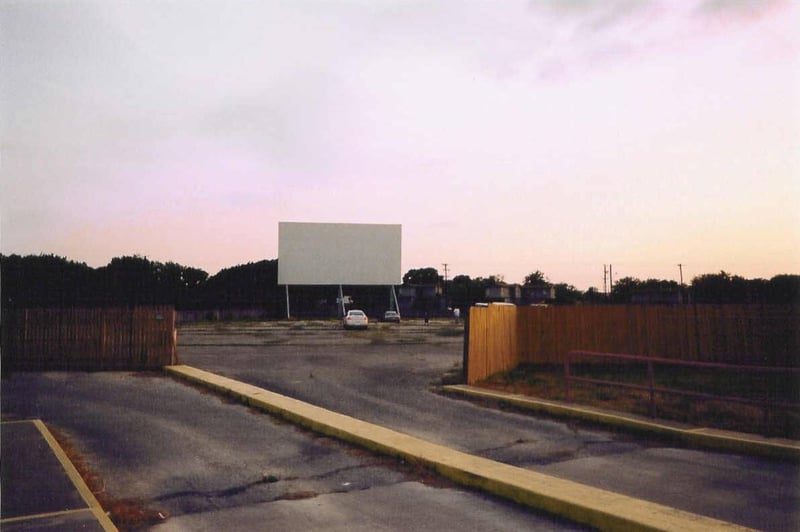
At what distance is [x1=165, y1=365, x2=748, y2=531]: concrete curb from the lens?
6.10 metres

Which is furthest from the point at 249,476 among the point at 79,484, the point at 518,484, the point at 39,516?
the point at 518,484

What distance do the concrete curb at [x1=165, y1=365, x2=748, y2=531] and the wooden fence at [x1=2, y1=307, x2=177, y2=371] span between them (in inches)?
398

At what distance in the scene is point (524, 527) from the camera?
6.32m

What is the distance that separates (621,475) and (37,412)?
35.2 feet

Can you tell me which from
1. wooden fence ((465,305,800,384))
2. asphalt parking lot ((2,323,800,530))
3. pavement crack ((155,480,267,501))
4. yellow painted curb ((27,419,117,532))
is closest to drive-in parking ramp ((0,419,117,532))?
yellow painted curb ((27,419,117,532))

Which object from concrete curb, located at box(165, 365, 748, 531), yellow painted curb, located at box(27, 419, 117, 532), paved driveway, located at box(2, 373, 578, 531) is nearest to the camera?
concrete curb, located at box(165, 365, 748, 531)

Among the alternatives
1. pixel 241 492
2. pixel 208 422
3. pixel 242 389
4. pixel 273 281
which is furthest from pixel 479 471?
pixel 273 281

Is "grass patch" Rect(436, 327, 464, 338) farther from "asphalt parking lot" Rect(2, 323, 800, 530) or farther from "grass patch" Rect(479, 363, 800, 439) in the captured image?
"asphalt parking lot" Rect(2, 323, 800, 530)

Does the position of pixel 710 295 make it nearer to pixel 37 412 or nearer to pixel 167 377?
pixel 167 377

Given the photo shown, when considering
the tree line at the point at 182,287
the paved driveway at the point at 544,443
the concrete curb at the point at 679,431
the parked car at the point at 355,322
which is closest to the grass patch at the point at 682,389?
the concrete curb at the point at 679,431

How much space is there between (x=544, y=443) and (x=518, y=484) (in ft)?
9.98

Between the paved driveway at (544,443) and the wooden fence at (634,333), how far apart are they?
202 cm

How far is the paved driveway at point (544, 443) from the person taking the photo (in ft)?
23.4

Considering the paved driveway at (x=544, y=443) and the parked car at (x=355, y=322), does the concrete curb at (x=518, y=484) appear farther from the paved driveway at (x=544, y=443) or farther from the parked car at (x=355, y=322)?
the parked car at (x=355, y=322)
